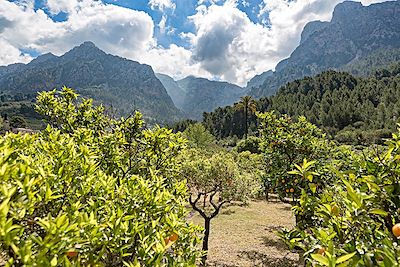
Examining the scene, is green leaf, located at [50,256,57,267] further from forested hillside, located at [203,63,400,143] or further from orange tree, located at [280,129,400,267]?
forested hillside, located at [203,63,400,143]

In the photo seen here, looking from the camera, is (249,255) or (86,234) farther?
(249,255)

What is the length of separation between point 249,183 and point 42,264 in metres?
11.8

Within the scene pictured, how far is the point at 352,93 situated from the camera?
73.2m

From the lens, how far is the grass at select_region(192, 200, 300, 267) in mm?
11135

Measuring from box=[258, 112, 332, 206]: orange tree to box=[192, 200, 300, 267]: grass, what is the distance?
2.17 meters

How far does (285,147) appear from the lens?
31.7 ft

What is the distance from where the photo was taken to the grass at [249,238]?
36.5ft

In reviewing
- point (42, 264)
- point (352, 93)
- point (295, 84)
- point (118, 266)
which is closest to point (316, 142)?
point (118, 266)

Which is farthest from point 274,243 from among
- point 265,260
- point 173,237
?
point 173,237

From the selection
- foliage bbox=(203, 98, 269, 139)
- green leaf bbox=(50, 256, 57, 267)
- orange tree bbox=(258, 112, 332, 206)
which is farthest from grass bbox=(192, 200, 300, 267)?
foliage bbox=(203, 98, 269, 139)

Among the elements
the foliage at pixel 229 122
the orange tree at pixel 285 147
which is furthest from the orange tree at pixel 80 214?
the foliage at pixel 229 122

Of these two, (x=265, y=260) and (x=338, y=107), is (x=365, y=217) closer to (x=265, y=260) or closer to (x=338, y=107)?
(x=265, y=260)

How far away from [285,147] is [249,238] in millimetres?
6613

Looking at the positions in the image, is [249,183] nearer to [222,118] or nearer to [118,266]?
[118,266]
